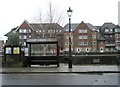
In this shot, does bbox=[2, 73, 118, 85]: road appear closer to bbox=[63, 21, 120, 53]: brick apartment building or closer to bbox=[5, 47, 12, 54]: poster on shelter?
bbox=[5, 47, 12, 54]: poster on shelter

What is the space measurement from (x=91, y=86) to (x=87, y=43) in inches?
4221

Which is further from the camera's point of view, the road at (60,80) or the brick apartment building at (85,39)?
the brick apartment building at (85,39)

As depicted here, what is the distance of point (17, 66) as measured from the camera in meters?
28.8

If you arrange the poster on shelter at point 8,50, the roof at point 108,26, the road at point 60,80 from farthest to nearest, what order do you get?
the roof at point 108,26
the poster on shelter at point 8,50
the road at point 60,80

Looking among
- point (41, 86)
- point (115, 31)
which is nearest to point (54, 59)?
point (41, 86)

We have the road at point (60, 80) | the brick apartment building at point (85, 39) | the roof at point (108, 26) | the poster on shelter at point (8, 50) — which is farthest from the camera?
the roof at point (108, 26)

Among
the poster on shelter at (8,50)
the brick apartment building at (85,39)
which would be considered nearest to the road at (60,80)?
the poster on shelter at (8,50)

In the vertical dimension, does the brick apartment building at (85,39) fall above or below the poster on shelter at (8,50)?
above

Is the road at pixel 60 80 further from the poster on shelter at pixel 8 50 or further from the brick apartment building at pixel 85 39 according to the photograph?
the brick apartment building at pixel 85 39

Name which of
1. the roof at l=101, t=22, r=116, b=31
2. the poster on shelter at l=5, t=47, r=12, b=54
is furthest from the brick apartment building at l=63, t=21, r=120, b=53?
the poster on shelter at l=5, t=47, r=12, b=54

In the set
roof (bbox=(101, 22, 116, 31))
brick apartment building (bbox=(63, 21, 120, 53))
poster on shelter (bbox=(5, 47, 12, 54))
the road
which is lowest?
the road

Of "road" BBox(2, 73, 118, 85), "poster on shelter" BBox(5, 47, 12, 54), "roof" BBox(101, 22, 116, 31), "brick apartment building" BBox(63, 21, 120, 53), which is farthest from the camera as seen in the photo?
"roof" BBox(101, 22, 116, 31)

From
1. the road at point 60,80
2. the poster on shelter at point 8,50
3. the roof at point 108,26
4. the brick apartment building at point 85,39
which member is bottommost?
the road at point 60,80

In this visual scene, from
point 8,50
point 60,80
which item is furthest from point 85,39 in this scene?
point 60,80
